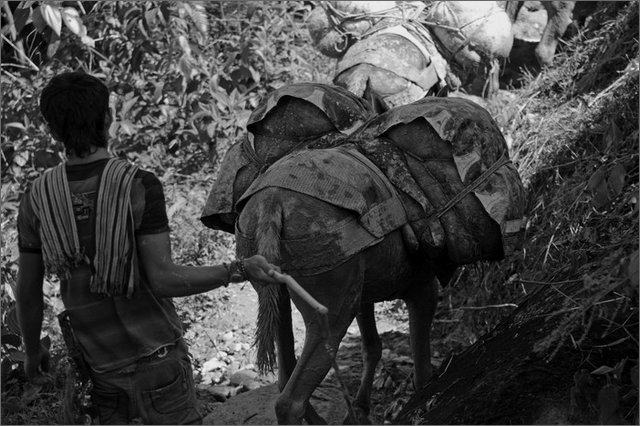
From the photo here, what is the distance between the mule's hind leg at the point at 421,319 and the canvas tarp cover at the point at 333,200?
818mm

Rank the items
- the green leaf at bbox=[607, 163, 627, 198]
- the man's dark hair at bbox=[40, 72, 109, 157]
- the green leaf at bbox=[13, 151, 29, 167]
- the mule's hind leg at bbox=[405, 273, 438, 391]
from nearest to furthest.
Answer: the man's dark hair at bbox=[40, 72, 109, 157], the green leaf at bbox=[607, 163, 627, 198], the mule's hind leg at bbox=[405, 273, 438, 391], the green leaf at bbox=[13, 151, 29, 167]

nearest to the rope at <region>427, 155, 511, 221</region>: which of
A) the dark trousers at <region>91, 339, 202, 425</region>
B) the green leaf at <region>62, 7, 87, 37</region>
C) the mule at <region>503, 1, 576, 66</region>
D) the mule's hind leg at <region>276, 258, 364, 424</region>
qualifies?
the mule's hind leg at <region>276, 258, 364, 424</region>

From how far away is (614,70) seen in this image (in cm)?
761

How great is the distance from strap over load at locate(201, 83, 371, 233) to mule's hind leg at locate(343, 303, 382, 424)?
927 millimetres

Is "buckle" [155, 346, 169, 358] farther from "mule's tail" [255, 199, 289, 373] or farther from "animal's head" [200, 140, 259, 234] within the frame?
"animal's head" [200, 140, 259, 234]

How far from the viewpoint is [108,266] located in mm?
3395

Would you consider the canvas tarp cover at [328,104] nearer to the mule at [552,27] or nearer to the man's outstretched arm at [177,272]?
the man's outstretched arm at [177,272]

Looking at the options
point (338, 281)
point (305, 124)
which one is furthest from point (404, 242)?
point (305, 124)

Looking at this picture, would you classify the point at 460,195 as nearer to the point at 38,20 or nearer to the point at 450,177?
the point at 450,177

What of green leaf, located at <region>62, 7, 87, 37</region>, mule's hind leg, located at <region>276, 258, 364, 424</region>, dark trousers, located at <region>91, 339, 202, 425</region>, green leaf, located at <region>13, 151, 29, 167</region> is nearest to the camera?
dark trousers, located at <region>91, 339, 202, 425</region>

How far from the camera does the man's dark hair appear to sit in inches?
132

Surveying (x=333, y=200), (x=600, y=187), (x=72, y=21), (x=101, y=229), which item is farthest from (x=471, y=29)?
(x=101, y=229)

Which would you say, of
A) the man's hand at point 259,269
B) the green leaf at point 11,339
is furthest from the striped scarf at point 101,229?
the green leaf at point 11,339

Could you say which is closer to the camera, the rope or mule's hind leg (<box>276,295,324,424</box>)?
the rope
